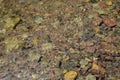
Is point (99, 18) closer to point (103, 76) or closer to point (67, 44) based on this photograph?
point (67, 44)

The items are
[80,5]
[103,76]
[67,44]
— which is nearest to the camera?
[103,76]

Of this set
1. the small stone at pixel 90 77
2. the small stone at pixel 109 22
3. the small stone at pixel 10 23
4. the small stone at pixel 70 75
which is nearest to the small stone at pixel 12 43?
the small stone at pixel 10 23

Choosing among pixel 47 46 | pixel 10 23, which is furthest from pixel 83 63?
pixel 10 23

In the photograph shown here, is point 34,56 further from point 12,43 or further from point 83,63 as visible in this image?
point 83,63

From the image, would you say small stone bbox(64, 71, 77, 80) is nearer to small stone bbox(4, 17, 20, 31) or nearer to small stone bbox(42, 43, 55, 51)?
small stone bbox(42, 43, 55, 51)

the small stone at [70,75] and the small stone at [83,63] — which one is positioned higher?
the small stone at [83,63]

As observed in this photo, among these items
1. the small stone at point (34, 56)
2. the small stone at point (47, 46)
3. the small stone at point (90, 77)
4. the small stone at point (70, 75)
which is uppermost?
the small stone at point (47, 46)

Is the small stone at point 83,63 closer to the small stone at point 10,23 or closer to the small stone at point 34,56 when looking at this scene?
the small stone at point 34,56

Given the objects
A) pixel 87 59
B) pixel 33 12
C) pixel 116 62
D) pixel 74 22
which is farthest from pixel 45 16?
pixel 116 62

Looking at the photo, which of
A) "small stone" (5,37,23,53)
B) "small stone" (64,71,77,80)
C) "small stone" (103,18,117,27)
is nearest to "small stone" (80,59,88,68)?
"small stone" (64,71,77,80)

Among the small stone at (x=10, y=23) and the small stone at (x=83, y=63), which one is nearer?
the small stone at (x=83, y=63)

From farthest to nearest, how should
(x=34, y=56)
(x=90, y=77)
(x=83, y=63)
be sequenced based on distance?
(x=34, y=56) < (x=83, y=63) < (x=90, y=77)
